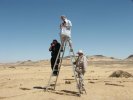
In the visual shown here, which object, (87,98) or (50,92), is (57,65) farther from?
(87,98)

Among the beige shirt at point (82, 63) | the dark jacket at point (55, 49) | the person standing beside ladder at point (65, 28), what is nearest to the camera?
the person standing beside ladder at point (65, 28)

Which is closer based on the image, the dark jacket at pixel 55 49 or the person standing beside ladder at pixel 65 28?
the person standing beside ladder at pixel 65 28

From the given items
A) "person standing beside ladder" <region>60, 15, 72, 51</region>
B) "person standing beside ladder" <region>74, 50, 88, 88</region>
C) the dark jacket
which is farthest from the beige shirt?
the dark jacket

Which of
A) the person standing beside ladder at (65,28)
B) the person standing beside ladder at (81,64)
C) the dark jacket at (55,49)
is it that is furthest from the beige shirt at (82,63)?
the dark jacket at (55,49)

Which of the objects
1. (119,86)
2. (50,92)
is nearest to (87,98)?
(50,92)

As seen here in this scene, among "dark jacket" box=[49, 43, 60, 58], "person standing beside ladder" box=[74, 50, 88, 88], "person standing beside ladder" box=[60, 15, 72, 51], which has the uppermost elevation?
"person standing beside ladder" box=[60, 15, 72, 51]

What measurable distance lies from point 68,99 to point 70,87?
3.00 m

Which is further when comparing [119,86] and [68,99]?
[119,86]

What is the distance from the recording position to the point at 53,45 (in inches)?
564

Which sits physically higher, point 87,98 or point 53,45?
point 53,45

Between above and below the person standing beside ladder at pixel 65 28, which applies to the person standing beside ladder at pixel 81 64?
below

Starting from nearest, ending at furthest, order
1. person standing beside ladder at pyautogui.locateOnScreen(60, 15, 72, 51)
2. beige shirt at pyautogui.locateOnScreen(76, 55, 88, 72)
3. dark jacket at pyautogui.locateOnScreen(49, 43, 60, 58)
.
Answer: person standing beside ladder at pyautogui.locateOnScreen(60, 15, 72, 51) < beige shirt at pyautogui.locateOnScreen(76, 55, 88, 72) < dark jacket at pyautogui.locateOnScreen(49, 43, 60, 58)

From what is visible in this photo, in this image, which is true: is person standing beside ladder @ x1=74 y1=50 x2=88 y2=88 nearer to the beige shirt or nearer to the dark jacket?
the beige shirt

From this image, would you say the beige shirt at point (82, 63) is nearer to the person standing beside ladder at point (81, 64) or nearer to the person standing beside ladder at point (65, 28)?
the person standing beside ladder at point (81, 64)
